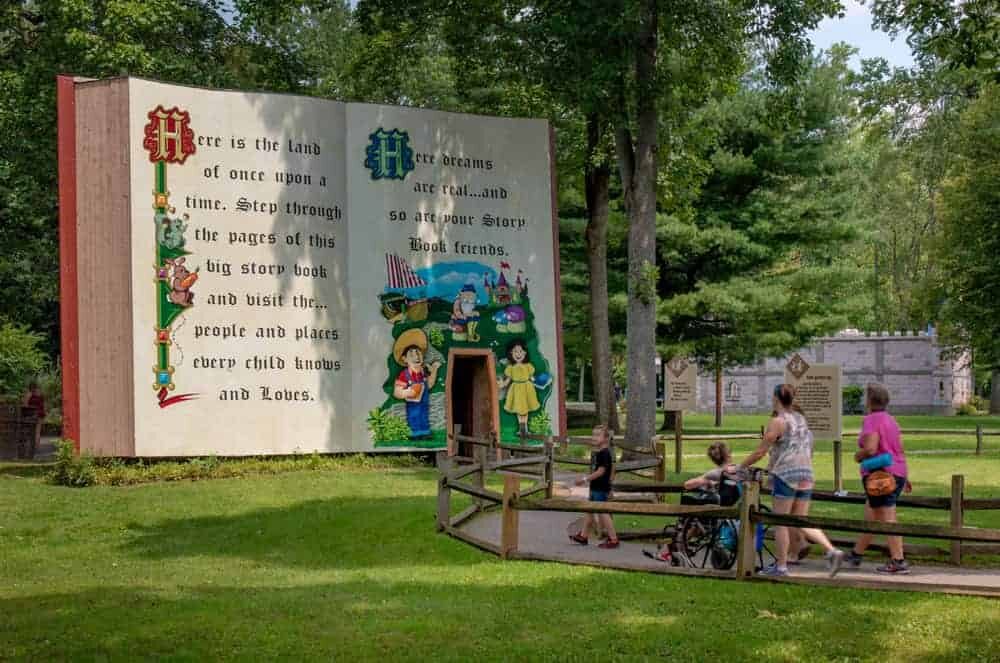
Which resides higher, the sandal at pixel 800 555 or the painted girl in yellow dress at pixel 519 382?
the painted girl in yellow dress at pixel 519 382

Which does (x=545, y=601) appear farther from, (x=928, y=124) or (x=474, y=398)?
(x=928, y=124)

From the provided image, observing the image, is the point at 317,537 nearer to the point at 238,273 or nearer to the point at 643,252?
the point at 238,273

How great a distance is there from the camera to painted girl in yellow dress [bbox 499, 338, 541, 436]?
1011 inches

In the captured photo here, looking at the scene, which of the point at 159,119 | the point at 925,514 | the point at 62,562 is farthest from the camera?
the point at 159,119

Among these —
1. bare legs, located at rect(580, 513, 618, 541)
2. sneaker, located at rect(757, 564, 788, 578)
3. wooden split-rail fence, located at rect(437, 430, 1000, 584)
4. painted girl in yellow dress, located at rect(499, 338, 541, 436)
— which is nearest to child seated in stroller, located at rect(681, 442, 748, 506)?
wooden split-rail fence, located at rect(437, 430, 1000, 584)

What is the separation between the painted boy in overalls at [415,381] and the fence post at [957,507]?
13.1 m

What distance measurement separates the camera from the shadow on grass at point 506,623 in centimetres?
946

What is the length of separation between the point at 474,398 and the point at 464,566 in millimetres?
12870

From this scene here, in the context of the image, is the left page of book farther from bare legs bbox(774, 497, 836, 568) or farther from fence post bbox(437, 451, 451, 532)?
bare legs bbox(774, 497, 836, 568)

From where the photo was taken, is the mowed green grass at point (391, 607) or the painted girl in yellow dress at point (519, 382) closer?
the mowed green grass at point (391, 607)

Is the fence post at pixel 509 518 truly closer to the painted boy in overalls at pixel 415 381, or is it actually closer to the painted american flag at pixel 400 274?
the painted boy in overalls at pixel 415 381

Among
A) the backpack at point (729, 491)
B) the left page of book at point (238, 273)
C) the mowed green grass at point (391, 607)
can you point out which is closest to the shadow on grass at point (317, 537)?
the mowed green grass at point (391, 607)

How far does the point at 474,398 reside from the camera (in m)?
26.3

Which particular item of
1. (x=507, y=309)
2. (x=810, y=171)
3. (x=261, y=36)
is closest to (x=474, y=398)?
(x=507, y=309)
